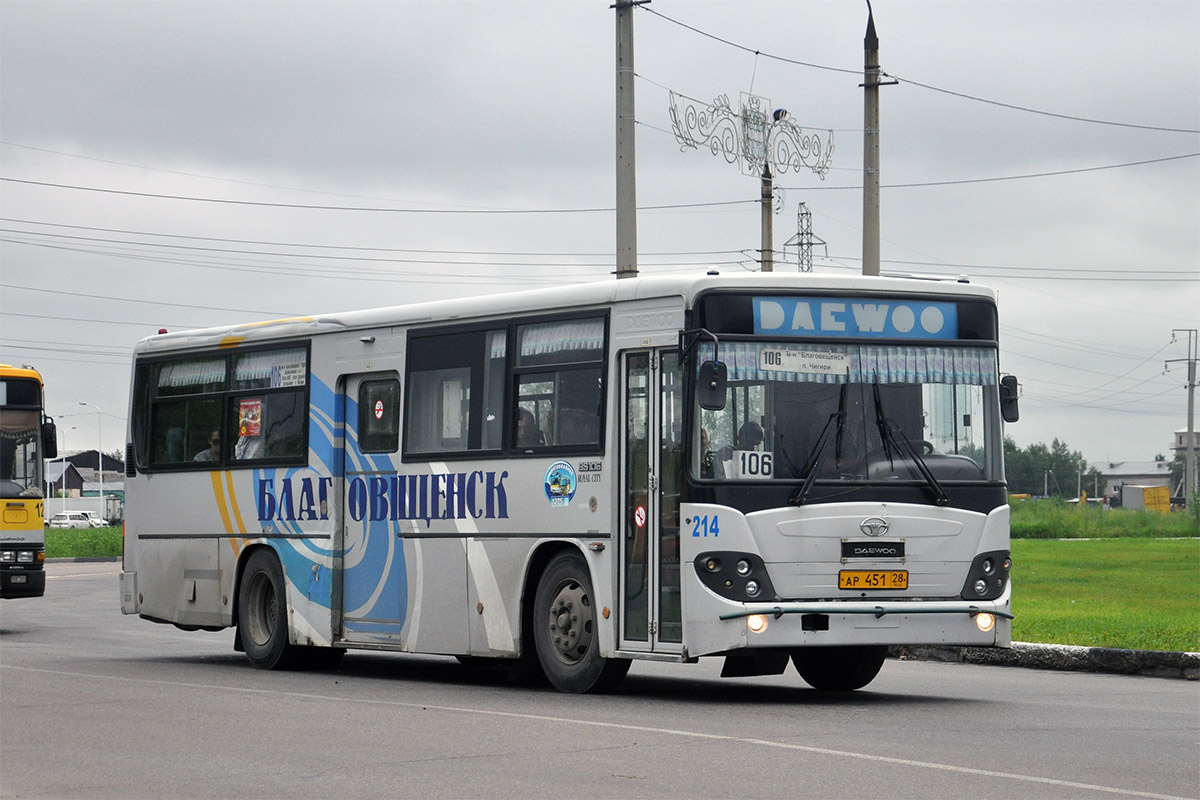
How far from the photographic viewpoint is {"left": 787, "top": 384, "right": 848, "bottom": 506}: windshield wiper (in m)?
12.9

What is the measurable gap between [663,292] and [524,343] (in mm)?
1737

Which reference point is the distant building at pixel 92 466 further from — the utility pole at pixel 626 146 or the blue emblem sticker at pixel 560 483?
the blue emblem sticker at pixel 560 483

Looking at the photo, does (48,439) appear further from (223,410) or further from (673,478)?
(673,478)

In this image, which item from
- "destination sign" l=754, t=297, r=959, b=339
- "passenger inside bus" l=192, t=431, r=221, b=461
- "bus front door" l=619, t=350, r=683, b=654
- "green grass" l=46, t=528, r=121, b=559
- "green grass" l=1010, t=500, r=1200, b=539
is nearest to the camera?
"bus front door" l=619, t=350, r=683, b=654

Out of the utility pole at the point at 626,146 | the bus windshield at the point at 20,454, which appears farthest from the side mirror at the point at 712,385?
the bus windshield at the point at 20,454

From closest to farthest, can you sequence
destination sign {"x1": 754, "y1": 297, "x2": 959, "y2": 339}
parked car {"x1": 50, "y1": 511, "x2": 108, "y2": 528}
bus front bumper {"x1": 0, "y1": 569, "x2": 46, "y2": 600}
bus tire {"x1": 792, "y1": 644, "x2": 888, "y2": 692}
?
destination sign {"x1": 754, "y1": 297, "x2": 959, "y2": 339} → bus tire {"x1": 792, "y1": 644, "x2": 888, "y2": 692} → bus front bumper {"x1": 0, "y1": 569, "x2": 46, "y2": 600} → parked car {"x1": 50, "y1": 511, "x2": 108, "y2": 528}

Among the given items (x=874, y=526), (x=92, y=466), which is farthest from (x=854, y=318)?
(x=92, y=466)

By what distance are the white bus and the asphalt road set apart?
59 centimetres

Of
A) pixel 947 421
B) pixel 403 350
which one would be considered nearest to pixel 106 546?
pixel 403 350

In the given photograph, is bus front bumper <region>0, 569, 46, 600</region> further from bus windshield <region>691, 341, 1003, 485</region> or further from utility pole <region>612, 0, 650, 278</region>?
bus windshield <region>691, 341, 1003, 485</region>

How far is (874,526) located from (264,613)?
7179mm

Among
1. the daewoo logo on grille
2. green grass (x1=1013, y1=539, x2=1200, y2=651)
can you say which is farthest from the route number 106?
green grass (x1=1013, y1=539, x2=1200, y2=651)

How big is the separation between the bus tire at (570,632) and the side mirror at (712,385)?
1930 millimetres

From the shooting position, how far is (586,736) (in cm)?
1068
